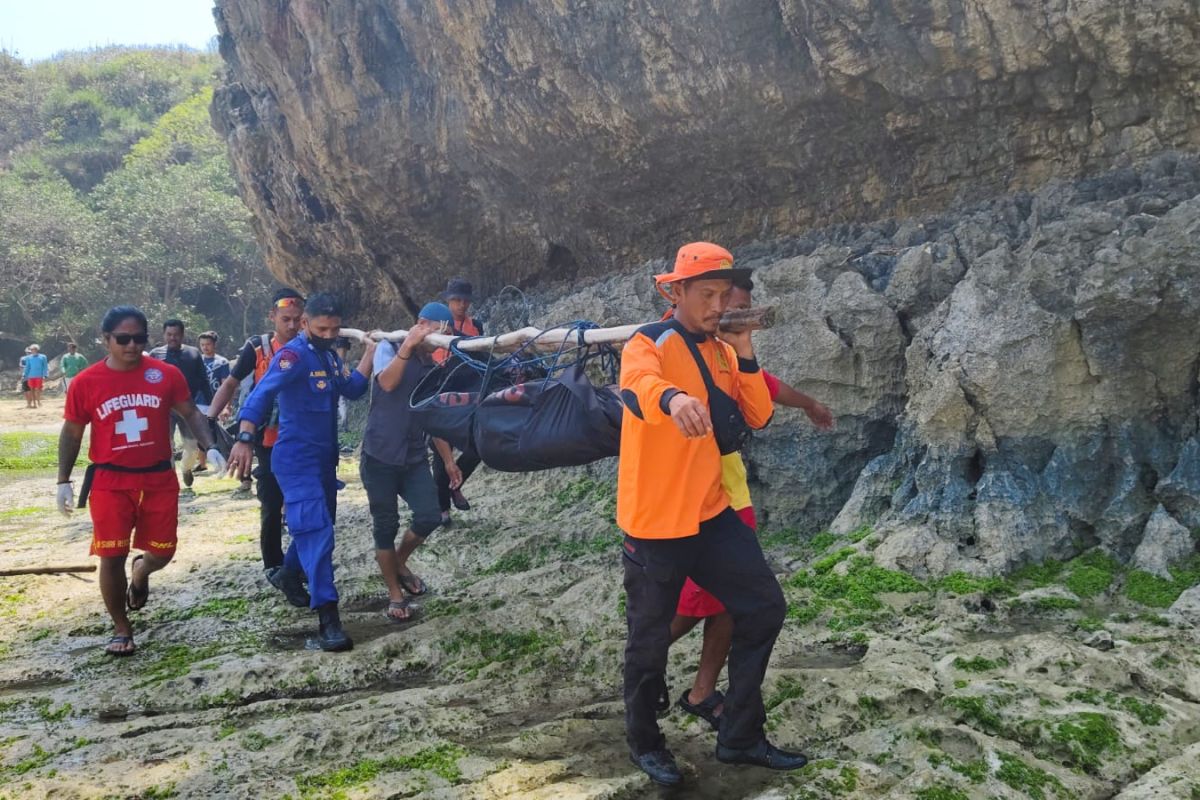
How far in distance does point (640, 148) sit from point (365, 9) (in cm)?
437

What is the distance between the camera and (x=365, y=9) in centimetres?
1030

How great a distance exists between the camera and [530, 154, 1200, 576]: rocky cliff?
4629 mm

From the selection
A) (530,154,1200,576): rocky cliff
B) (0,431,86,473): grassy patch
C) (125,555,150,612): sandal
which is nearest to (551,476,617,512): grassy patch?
(530,154,1200,576): rocky cliff

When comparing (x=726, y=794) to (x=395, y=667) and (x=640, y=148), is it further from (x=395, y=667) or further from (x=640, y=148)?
(x=640, y=148)

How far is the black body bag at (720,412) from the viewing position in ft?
10.1

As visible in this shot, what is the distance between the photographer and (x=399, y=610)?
17.6 ft

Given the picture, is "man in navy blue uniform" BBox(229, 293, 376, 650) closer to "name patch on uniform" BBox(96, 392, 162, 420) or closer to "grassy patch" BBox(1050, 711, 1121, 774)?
"name patch on uniform" BBox(96, 392, 162, 420)

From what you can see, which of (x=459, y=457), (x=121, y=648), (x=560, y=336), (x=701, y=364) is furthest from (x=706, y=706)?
(x=459, y=457)

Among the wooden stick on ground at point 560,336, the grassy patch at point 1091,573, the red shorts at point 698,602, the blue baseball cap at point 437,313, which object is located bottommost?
the grassy patch at point 1091,573

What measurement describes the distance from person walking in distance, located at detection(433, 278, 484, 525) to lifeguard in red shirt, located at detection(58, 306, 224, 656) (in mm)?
2222

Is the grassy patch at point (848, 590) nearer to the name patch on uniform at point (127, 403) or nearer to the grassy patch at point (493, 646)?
the grassy patch at point (493, 646)

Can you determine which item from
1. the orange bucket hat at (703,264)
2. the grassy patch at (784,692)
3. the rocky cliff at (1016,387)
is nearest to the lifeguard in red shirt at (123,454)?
the orange bucket hat at (703,264)

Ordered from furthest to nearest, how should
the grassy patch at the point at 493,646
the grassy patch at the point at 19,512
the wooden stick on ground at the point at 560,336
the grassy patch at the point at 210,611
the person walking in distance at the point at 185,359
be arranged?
the grassy patch at the point at 19,512
the person walking in distance at the point at 185,359
the grassy patch at the point at 210,611
the grassy patch at the point at 493,646
the wooden stick on ground at the point at 560,336

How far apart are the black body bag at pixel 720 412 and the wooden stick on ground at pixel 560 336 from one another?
10.7 inches
